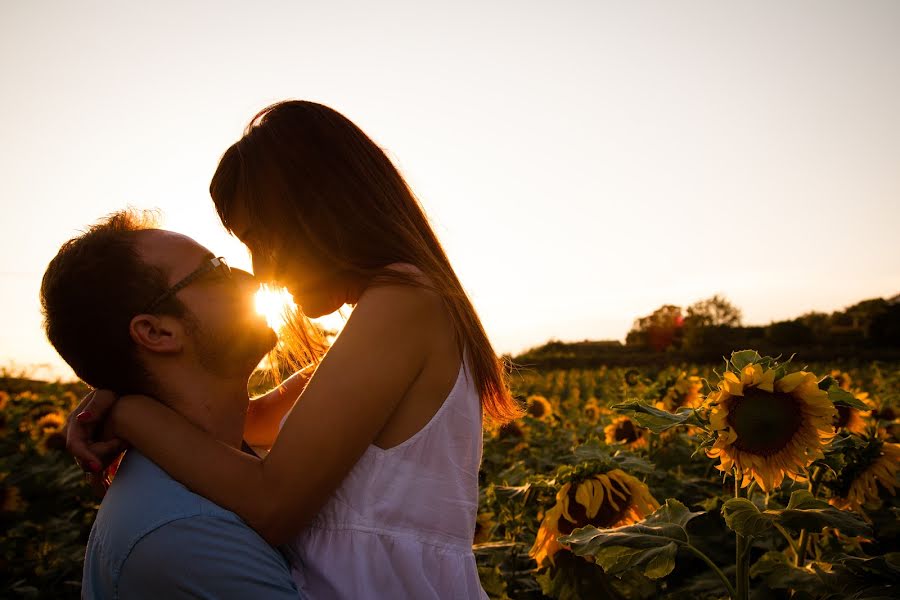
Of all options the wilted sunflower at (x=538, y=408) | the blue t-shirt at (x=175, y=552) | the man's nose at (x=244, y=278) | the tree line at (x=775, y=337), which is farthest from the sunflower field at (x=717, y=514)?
the tree line at (x=775, y=337)

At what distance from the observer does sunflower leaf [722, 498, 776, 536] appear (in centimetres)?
167

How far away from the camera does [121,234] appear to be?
5.43 ft

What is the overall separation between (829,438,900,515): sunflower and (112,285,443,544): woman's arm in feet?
6.10

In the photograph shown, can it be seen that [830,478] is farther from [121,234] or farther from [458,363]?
[121,234]

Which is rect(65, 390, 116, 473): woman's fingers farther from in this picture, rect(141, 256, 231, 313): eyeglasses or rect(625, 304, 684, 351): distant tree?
rect(625, 304, 684, 351): distant tree

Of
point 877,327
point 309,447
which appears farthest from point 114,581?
point 877,327

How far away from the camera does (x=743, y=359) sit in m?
1.90

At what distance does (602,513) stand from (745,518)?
657mm

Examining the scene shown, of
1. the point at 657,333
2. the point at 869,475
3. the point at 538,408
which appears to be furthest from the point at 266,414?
the point at 657,333

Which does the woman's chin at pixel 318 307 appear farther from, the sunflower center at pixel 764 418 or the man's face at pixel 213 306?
the sunflower center at pixel 764 418

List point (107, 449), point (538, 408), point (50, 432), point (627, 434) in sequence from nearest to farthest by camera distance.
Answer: point (107, 449)
point (627, 434)
point (50, 432)
point (538, 408)

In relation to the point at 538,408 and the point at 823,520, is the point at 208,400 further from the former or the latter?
the point at 538,408

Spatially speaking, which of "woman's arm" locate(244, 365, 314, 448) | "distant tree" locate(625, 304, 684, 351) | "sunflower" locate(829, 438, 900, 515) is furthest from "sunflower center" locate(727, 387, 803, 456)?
"distant tree" locate(625, 304, 684, 351)

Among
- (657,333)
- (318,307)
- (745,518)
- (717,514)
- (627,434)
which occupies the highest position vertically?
(318,307)
